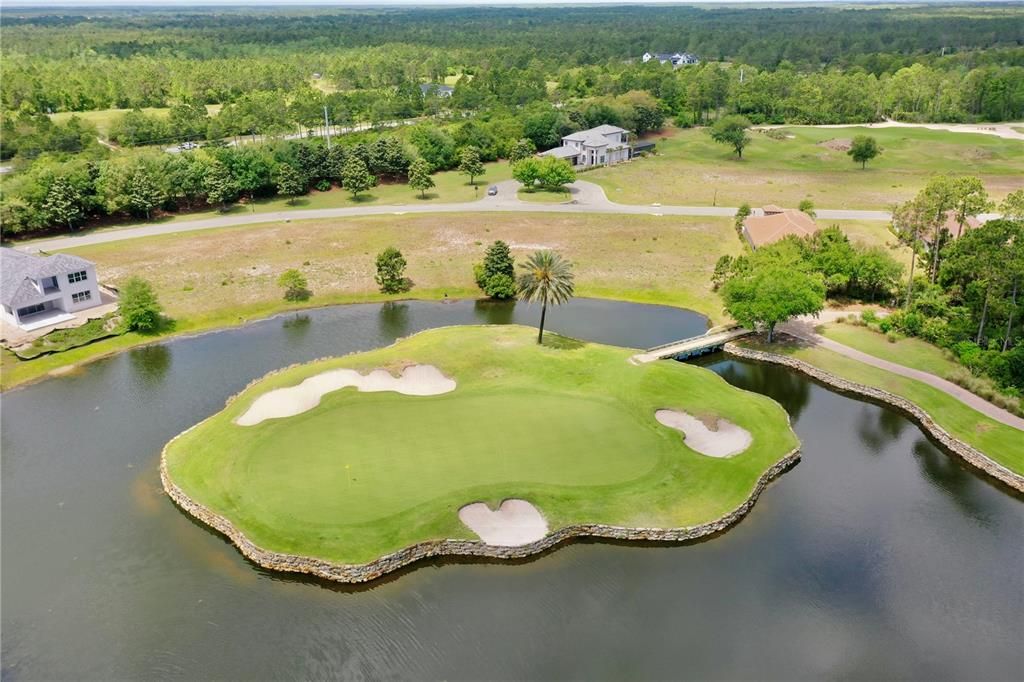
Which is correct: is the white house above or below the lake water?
above

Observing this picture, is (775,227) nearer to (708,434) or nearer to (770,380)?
(770,380)

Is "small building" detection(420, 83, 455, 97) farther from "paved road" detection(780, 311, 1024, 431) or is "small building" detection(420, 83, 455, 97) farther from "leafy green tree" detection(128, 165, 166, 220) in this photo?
"paved road" detection(780, 311, 1024, 431)

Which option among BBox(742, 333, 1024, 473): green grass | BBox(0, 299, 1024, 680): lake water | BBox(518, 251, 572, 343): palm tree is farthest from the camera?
BBox(518, 251, 572, 343): palm tree

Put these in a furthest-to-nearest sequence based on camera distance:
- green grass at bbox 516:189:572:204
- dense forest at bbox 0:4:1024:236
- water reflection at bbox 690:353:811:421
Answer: green grass at bbox 516:189:572:204, dense forest at bbox 0:4:1024:236, water reflection at bbox 690:353:811:421

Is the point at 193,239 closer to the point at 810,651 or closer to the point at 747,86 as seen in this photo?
the point at 810,651

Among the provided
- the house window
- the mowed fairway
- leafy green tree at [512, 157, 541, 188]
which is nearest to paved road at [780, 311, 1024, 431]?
the mowed fairway
